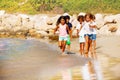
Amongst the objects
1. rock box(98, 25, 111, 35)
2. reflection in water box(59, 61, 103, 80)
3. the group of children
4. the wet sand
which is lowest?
rock box(98, 25, 111, 35)

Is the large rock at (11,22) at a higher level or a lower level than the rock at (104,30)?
higher

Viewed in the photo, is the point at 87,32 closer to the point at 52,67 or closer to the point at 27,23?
the point at 52,67

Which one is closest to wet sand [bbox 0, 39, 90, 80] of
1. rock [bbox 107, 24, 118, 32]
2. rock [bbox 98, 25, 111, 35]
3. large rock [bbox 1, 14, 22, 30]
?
rock [bbox 98, 25, 111, 35]

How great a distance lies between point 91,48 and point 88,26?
927mm

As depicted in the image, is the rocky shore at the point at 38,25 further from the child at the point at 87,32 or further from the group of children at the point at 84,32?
the child at the point at 87,32

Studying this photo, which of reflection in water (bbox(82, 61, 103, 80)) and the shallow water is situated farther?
the shallow water

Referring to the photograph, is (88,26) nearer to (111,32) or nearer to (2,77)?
(2,77)

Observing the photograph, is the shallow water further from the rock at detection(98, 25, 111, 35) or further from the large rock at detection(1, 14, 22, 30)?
the large rock at detection(1, 14, 22, 30)

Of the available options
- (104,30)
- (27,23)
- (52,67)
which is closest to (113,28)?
(104,30)

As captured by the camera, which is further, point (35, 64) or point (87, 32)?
point (87, 32)

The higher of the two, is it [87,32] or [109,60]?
[87,32]

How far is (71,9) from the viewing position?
165 ft

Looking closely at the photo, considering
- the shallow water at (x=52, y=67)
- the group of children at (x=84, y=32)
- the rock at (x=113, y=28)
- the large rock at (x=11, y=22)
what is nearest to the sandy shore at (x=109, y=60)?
the shallow water at (x=52, y=67)

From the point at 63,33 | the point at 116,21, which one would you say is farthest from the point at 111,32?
the point at 63,33
